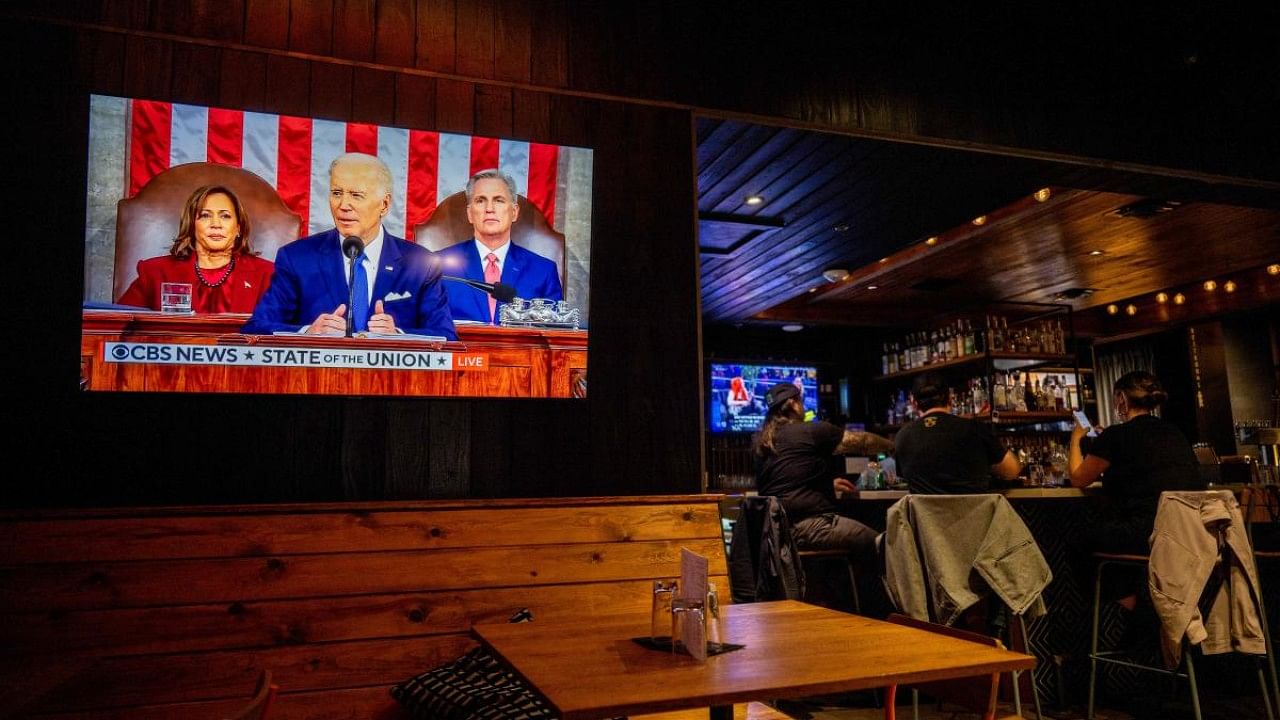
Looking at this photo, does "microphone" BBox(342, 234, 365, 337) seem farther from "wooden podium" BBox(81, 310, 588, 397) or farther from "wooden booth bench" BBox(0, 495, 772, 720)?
"wooden booth bench" BBox(0, 495, 772, 720)

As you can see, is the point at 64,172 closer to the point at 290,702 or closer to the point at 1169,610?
the point at 290,702

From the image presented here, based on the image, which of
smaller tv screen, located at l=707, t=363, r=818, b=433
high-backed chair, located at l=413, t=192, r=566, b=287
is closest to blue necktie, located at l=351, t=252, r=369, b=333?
high-backed chair, located at l=413, t=192, r=566, b=287

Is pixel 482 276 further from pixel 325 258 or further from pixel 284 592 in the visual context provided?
pixel 284 592

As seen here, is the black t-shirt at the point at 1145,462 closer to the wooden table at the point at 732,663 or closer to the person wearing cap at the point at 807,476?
the person wearing cap at the point at 807,476

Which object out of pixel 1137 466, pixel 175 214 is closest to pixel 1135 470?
pixel 1137 466

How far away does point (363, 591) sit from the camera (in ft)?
9.35

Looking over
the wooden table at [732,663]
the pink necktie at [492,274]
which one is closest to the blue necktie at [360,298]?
the pink necktie at [492,274]

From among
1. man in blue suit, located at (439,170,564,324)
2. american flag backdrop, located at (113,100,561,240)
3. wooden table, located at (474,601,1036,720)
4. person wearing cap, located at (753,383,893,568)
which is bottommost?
wooden table, located at (474,601,1036,720)

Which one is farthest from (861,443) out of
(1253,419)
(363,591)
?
(1253,419)

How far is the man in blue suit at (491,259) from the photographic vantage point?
10.5 feet

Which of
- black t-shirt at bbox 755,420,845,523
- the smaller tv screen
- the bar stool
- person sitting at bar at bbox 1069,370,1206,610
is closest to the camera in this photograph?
the bar stool

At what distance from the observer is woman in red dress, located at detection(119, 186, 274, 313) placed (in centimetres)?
287

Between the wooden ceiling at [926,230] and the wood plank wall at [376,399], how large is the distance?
797 millimetres

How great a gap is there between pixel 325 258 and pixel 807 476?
108 inches
